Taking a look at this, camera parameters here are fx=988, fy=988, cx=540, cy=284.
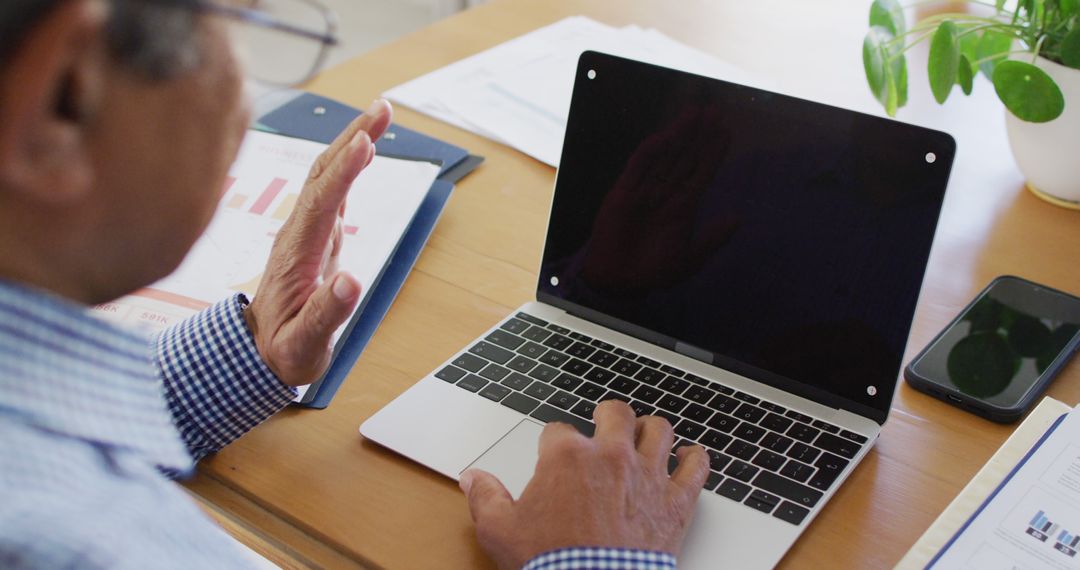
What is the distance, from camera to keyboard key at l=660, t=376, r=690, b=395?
82 cm

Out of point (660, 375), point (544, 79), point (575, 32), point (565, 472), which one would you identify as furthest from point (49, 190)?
point (575, 32)

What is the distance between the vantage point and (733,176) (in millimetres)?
831

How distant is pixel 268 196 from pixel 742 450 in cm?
59

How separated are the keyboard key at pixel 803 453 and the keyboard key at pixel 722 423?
0.16 feet

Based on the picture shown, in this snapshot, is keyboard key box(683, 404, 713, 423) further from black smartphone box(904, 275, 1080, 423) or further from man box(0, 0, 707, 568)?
black smartphone box(904, 275, 1080, 423)

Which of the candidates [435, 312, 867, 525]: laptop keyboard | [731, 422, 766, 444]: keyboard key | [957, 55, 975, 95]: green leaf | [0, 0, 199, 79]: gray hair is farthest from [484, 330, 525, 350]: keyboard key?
[957, 55, 975, 95]: green leaf

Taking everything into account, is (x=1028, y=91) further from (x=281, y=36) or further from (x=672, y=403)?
(x=281, y=36)

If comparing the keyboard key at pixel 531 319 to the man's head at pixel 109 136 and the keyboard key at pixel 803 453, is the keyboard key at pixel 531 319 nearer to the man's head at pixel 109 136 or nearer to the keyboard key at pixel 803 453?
the keyboard key at pixel 803 453

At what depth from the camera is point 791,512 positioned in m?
0.70

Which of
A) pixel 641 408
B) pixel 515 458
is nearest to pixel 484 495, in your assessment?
pixel 515 458

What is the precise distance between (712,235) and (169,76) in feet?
1.62

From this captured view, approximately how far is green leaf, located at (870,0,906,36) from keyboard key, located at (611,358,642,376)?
56 cm

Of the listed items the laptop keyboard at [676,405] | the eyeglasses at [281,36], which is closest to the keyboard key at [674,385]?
the laptop keyboard at [676,405]

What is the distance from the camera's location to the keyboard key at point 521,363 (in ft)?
2.76
